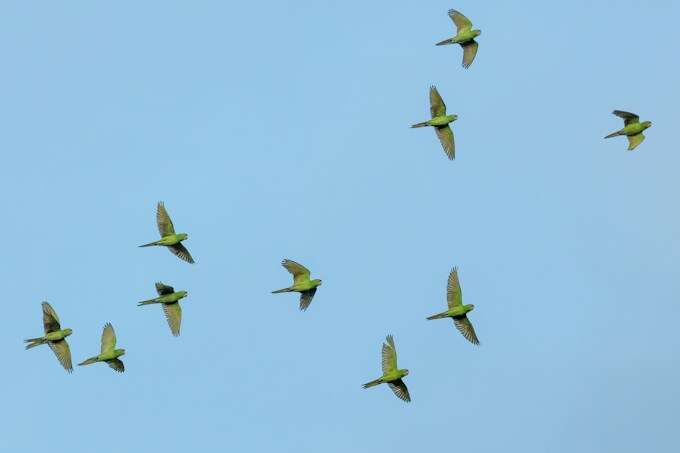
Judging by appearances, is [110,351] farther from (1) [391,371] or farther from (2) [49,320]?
(1) [391,371]

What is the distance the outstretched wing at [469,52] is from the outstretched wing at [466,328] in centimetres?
1639

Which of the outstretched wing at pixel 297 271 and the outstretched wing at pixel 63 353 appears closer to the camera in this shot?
the outstretched wing at pixel 297 271

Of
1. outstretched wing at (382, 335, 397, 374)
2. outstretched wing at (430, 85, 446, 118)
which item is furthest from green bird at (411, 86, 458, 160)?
outstretched wing at (382, 335, 397, 374)

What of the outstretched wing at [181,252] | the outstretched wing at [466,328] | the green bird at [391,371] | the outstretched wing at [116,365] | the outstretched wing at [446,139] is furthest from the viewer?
the outstretched wing at [181,252]

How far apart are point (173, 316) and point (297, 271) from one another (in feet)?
28.0

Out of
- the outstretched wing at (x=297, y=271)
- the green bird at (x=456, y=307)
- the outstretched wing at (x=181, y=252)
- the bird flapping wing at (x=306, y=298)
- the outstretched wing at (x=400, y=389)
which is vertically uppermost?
the outstretched wing at (x=181, y=252)

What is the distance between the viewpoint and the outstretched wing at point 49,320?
89875 millimetres

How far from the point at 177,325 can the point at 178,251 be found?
15.8 feet

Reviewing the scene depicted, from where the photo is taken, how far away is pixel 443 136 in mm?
92062

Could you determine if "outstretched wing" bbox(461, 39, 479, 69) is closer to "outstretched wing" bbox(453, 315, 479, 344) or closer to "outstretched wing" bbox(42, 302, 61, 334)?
"outstretched wing" bbox(453, 315, 479, 344)

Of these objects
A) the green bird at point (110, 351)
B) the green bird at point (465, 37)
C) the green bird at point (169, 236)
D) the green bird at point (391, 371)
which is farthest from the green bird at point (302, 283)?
the green bird at point (465, 37)

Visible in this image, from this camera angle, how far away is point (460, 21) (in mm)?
93062

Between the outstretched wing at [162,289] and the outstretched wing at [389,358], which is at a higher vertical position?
the outstretched wing at [162,289]

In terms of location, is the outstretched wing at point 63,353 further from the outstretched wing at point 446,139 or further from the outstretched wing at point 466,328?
the outstretched wing at point 446,139
